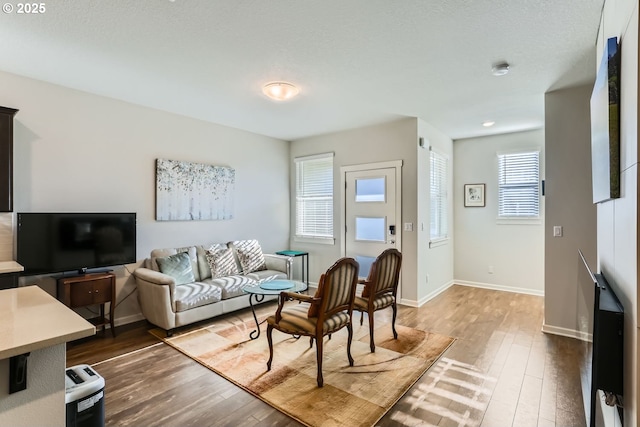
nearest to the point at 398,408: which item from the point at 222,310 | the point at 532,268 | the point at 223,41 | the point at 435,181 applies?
the point at 222,310

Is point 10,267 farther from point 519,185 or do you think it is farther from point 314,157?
point 519,185

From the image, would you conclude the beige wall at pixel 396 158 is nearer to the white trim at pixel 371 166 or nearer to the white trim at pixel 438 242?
the white trim at pixel 371 166

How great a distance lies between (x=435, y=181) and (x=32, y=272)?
5.33 m

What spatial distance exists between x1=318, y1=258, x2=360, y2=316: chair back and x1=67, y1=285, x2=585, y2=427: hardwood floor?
2.64 ft

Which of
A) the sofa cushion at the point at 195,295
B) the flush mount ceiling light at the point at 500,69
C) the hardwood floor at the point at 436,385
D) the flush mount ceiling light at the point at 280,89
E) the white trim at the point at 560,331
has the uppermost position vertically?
the flush mount ceiling light at the point at 500,69

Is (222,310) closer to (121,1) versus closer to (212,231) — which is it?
(212,231)

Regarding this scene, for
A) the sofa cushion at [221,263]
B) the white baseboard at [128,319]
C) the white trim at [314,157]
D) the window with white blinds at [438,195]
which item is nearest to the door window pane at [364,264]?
the window with white blinds at [438,195]

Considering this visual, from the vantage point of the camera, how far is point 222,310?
13.2 ft

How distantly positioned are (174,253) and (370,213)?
2894mm

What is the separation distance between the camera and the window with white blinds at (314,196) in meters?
5.68

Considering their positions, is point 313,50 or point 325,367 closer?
point 313,50

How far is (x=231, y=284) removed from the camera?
4.16 metres

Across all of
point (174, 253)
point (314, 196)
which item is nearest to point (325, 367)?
point (174, 253)

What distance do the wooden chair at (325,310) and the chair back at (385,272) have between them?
14.7 inches
